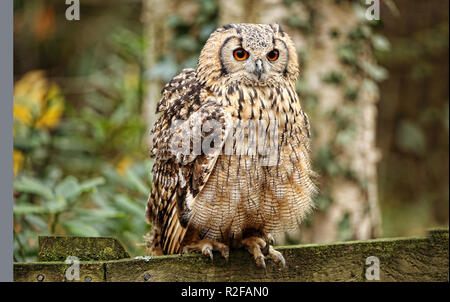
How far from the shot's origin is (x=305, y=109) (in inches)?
151

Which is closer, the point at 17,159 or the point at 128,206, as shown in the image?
the point at 128,206

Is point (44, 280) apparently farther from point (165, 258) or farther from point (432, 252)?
point (432, 252)

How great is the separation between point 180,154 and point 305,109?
163cm

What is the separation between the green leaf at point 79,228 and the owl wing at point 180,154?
54 cm

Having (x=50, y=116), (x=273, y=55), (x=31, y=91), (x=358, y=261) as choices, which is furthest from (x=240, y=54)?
(x=31, y=91)

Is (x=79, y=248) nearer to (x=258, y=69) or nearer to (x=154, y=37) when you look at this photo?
(x=258, y=69)

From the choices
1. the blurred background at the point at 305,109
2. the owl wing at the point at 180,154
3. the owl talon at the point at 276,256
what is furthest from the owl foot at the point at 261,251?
the blurred background at the point at 305,109

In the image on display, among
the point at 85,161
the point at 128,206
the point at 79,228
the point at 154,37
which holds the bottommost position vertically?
the point at 79,228

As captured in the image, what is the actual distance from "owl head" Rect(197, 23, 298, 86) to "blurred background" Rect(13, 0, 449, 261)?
1117 millimetres

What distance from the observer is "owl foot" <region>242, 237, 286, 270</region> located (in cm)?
203

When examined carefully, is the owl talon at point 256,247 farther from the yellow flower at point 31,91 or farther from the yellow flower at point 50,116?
the yellow flower at point 31,91

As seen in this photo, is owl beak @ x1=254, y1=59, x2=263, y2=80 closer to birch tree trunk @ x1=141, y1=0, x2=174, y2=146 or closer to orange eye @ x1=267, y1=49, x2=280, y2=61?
orange eye @ x1=267, y1=49, x2=280, y2=61
